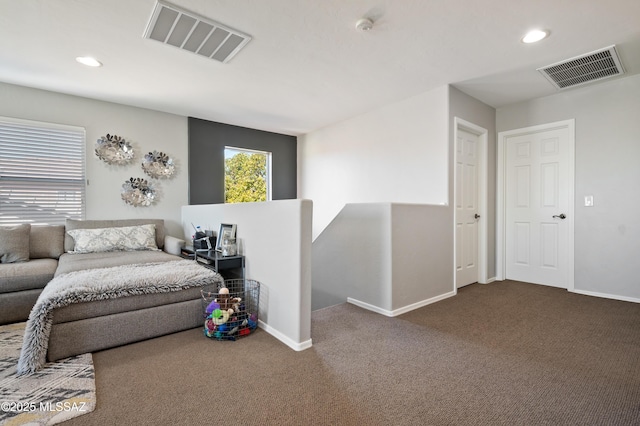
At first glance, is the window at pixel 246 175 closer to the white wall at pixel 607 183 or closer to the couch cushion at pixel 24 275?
the couch cushion at pixel 24 275

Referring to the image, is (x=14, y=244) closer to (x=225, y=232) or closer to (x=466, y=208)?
(x=225, y=232)

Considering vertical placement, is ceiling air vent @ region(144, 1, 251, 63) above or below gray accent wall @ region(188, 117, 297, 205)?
above

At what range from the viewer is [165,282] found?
7.58ft

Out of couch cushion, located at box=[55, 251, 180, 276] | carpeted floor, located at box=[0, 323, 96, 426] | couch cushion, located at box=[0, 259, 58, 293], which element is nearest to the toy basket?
carpeted floor, located at box=[0, 323, 96, 426]

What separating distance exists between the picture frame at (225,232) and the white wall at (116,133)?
1715mm

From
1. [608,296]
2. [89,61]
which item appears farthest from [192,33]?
[608,296]

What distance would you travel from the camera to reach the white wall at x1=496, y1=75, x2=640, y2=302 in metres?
3.12

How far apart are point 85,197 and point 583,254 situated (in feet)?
19.4

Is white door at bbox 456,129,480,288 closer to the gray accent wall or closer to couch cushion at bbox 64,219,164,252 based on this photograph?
the gray accent wall

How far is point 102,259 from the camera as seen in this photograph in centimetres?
291

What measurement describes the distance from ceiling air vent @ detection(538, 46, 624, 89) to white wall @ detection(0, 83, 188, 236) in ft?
14.8

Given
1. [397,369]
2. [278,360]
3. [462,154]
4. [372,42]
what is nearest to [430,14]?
[372,42]

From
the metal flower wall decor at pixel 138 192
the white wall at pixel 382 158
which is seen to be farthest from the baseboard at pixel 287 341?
the metal flower wall decor at pixel 138 192

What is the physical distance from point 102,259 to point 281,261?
193 centimetres
